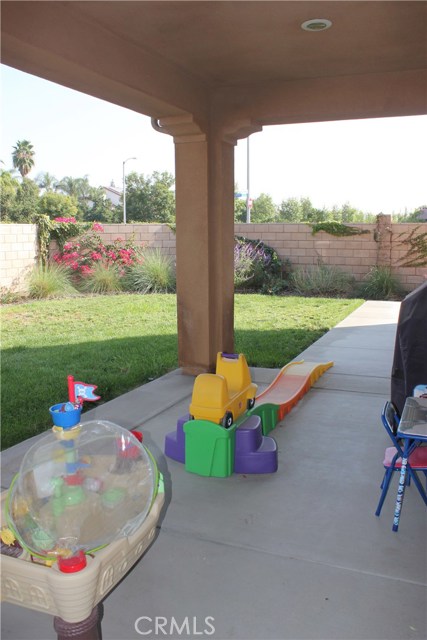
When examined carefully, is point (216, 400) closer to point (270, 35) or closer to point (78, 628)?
point (78, 628)

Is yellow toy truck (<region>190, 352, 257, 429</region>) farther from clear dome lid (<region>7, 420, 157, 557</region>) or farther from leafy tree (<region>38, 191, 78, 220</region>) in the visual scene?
leafy tree (<region>38, 191, 78, 220</region>)

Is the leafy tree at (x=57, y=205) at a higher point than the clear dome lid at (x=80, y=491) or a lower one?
higher

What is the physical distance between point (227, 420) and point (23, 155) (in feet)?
230

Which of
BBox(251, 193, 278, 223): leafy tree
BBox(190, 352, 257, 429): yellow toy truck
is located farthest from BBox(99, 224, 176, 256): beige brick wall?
BBox(251, 193, 278, 223): leafy tree

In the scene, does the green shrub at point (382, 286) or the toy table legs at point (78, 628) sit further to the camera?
the green shrub at point (382, 286)

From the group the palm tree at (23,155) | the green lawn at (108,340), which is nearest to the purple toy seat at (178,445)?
the green lawn at (108,340)

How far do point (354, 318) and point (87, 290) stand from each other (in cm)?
693

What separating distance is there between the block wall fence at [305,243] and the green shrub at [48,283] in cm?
32

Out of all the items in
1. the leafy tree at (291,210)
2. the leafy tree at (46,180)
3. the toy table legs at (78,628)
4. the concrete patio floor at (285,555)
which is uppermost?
the leafy tree at (46,180)

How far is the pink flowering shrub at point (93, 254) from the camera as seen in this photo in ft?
48.3

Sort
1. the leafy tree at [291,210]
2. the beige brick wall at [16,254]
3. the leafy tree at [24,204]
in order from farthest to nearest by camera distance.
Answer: the leafy tree at [291,210]
the leafy tree at [24,204]
the beige brick wall at [16,254]

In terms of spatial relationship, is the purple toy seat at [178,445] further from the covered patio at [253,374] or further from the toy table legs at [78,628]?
the toy table legs at [78,628]

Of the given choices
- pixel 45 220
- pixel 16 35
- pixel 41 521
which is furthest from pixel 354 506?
pixel 45 220

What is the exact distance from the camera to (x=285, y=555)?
3113mm
